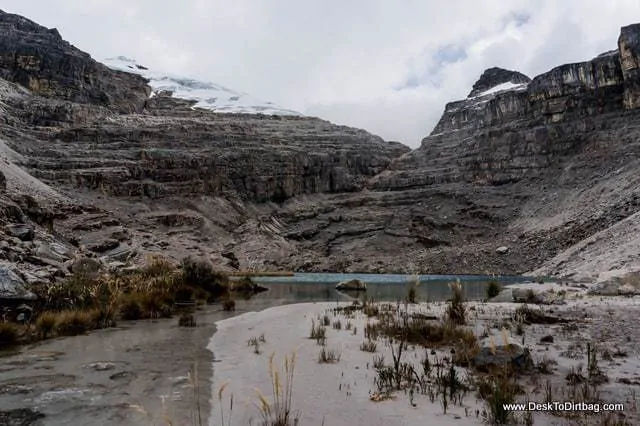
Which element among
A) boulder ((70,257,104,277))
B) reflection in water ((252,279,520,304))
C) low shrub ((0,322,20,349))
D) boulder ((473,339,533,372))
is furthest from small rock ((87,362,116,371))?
reflection in water ((252,279,520,304))

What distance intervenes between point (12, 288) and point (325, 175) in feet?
347

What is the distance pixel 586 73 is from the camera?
9650 centimetres

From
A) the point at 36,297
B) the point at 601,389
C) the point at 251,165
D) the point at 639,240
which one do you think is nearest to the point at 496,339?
the point at 601,389

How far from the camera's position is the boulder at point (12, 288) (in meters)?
10.3

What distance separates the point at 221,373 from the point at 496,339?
525cm

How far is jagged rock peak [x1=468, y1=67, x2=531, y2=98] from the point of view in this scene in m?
155

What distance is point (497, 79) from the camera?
156m

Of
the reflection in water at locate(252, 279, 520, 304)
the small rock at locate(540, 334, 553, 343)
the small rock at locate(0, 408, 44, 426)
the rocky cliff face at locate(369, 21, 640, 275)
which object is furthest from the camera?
the rocky cliff face at locate(369, 21, 640, 275)

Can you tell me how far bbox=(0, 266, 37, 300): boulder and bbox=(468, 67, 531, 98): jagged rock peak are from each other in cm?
16317

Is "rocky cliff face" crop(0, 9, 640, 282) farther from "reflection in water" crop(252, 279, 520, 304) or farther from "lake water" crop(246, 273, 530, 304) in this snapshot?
"reflection in water" crop(252, 279, 520, 304)

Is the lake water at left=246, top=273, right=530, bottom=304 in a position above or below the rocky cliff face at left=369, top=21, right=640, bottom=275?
below

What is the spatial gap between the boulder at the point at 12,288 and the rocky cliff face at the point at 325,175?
1881 inches

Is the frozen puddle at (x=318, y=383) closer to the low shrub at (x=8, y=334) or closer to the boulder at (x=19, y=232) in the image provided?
the low shrub at (x=8, y=334)

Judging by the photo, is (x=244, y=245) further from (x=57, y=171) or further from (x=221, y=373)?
(x=221, y=373)
